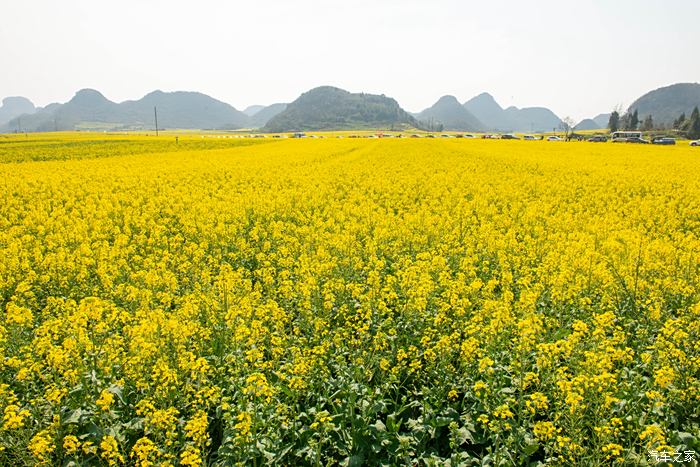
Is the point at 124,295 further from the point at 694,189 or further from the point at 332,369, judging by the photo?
the point at 694,189

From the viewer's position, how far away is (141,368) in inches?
190

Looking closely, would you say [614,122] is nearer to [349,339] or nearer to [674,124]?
[674,124]

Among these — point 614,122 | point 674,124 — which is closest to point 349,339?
point 674,124

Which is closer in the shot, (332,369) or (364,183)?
(332,369)

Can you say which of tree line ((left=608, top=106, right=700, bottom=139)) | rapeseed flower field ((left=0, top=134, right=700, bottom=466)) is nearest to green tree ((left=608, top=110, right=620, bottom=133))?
tree line ((left=608, top=106, right=700, bottom=139))

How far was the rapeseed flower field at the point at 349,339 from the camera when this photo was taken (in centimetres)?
412

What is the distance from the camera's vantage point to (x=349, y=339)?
6.06 metres

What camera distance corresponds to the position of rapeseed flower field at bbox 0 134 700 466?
4125 millimetres

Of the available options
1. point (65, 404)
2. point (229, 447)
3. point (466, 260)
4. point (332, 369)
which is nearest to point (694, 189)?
point (466, 260)

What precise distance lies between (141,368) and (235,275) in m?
2.99

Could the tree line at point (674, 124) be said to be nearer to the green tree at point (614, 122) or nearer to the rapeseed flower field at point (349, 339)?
the green tree at point (614, 122)

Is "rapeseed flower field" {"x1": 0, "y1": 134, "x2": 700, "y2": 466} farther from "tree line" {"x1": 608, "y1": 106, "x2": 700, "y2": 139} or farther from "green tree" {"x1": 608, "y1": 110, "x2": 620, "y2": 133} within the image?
"green tree" {"x1": 608, "y1": 110, "x2": 620, "y2": 133}

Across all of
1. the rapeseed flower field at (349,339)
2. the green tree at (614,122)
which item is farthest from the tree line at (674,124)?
the rapeseed flower field at (349,339)

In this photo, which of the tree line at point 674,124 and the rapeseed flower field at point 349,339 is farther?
the tree line at point 674,124
